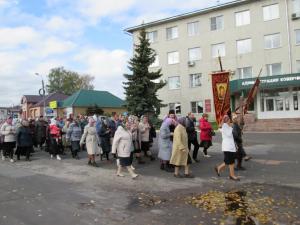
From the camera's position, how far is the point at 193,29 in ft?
154

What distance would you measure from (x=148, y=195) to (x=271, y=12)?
3635cm

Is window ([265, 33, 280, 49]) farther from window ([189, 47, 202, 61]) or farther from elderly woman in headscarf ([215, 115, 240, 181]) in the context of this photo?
elderly woman in headscarf ([215, 115, 240, 181])

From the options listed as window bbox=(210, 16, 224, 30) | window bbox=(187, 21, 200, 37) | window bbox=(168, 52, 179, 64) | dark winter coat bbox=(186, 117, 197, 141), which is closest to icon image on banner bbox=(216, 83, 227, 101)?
dark winter coat bbox=(186, 117, 197, 141)

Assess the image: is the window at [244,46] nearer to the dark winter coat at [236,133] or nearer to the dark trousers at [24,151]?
the dark trousers at [24,151]

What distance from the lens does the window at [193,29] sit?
153ft

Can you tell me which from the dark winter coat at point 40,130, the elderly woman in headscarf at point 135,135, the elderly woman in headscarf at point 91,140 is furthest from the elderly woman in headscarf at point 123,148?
the dark winter coat at point 40,130

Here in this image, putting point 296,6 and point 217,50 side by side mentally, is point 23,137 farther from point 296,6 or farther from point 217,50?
point 296,6

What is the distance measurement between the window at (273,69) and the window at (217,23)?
7159mm

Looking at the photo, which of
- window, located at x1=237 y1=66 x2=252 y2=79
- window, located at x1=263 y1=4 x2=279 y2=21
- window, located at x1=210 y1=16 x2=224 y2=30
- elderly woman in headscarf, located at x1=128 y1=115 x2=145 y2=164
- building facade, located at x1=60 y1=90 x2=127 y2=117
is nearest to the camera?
elderly woman in headscarf, located at x1=128 y1=115 x2=145 y2=164

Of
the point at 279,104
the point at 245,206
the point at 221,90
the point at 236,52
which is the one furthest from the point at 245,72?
the point at 245,206

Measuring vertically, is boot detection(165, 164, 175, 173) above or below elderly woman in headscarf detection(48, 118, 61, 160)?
below

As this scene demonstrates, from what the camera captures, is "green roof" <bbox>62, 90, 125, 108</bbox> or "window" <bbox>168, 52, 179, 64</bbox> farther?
"green roof" <bbox>62, 90, 125, 108</bbox>

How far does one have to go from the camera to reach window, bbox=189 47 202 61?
46.3 metres

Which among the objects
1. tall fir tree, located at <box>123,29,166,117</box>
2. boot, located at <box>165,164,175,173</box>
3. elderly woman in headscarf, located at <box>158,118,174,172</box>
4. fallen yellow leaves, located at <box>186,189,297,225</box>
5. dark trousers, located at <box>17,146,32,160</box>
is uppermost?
tall fir tree, located at <box>123,29,166,117</box>
